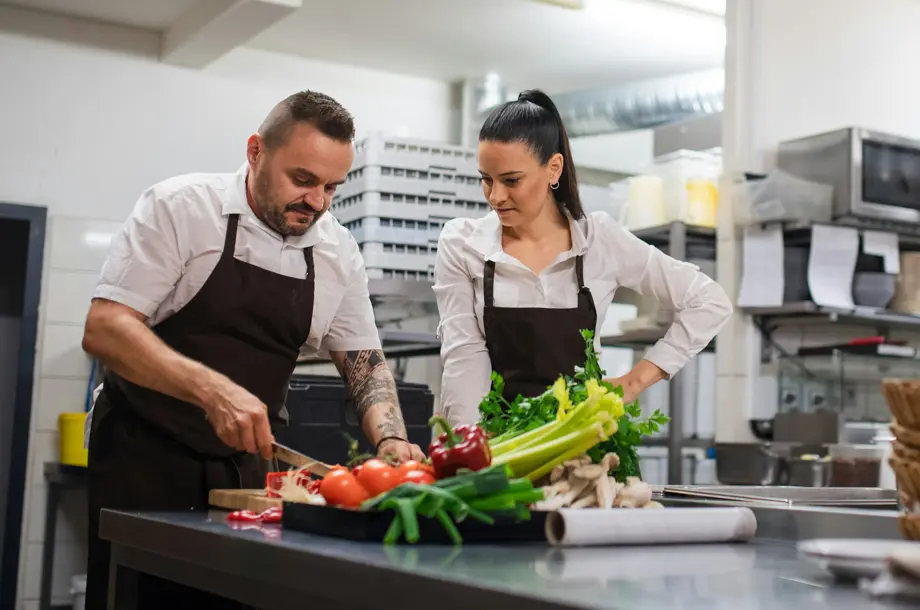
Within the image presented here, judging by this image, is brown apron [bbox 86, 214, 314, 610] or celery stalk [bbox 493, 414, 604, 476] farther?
brown apron [bbox 86, 214, 314, 610]

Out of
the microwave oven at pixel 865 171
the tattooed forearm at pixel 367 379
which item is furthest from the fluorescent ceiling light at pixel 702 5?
the tattooed forearm at pixel 367 379

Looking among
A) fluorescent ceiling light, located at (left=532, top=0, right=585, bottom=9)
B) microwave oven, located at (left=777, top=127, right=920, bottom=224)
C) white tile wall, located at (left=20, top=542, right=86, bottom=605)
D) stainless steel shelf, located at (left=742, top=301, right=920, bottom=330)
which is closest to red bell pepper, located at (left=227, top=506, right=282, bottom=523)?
stainless steel shelf, located at (left=742, top=301, right=920, bottom=330)

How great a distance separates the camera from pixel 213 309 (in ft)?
7.82

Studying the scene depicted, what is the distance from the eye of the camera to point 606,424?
1665 mm

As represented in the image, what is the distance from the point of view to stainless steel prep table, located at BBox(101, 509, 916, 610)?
104 cm

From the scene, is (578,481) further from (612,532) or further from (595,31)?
(595,31)

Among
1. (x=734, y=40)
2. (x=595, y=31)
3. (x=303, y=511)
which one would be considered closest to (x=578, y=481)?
(x=303, y=511)

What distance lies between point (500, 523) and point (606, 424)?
0.88 ft

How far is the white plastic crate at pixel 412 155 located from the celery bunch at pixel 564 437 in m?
3.14

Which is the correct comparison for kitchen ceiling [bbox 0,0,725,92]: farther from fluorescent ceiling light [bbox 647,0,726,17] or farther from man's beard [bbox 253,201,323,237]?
man's beard [bbox 253,201,323,237]

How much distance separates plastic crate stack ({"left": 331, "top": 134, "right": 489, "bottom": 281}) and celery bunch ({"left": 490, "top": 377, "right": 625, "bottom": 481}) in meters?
3.03

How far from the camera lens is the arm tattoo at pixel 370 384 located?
248 centimetres

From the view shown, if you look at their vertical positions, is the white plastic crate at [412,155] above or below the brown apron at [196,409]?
above

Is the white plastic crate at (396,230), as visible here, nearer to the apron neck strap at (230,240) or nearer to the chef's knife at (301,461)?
the apron neck strap at (230,240)
